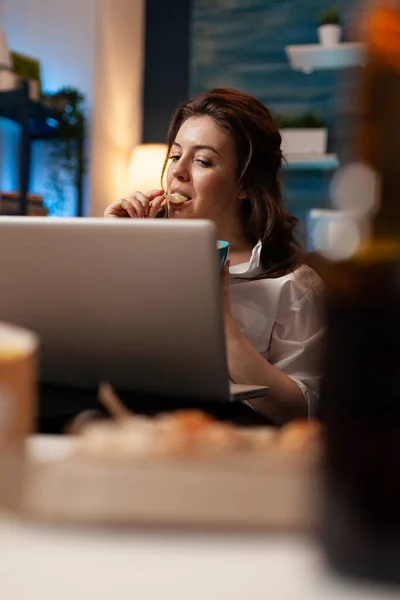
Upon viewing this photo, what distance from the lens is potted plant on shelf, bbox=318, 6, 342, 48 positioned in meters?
4.00

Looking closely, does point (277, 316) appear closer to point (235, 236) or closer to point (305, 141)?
point (235, 236)

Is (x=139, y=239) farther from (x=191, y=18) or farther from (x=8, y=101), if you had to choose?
(x=191, y=18)

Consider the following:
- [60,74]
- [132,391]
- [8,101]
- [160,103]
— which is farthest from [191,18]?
[132,391]

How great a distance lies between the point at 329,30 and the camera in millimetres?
3998

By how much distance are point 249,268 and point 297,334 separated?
0.20m

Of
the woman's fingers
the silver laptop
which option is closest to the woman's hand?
the woman's fingers

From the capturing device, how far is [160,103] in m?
4.79

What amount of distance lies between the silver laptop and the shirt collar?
0.89 metres

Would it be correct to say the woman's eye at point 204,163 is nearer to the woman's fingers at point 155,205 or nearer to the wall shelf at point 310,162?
the woman's fingers at point 155,205

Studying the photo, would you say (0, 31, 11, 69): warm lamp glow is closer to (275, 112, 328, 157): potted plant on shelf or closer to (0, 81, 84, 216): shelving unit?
(0, 81, 84, 216): shelving unit

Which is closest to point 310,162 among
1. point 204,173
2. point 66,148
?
point 66,148

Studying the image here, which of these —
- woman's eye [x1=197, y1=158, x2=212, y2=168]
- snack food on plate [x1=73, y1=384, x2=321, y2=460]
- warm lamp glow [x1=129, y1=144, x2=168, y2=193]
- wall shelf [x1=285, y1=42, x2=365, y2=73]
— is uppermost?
wall shelf [x1=285, y1=42, x2=365, y2=73]

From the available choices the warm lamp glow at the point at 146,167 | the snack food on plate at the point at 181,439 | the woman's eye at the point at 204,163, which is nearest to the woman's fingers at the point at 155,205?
the woman's eye at the point at 204,163

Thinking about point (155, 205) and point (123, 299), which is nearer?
point (123, 299)
